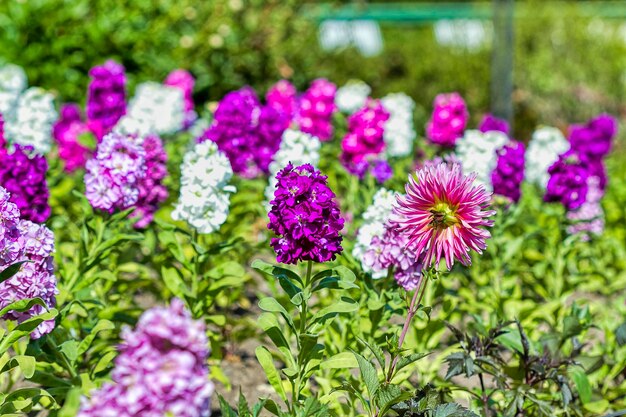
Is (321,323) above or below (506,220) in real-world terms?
below

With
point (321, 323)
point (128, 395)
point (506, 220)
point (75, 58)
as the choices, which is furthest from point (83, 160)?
point (128, 395)

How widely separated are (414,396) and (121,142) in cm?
170

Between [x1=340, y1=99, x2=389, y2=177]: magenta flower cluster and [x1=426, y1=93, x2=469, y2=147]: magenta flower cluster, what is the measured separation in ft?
2.59

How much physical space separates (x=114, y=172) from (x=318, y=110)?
9.02 feet

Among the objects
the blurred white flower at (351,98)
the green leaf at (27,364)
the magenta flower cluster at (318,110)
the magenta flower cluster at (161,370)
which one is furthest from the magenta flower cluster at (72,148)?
the magenta flower cluster at (161,370)

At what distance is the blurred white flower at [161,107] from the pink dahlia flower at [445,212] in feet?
11.4

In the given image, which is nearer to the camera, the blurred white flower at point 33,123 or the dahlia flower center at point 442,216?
the dahlia flower center at point 442,216

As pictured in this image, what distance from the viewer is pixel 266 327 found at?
3.29 metres

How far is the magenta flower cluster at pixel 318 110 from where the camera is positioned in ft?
21.0

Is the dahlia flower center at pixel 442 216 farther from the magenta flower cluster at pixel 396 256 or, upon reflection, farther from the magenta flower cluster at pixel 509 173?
the magenta flower cluster at pixel 509 173

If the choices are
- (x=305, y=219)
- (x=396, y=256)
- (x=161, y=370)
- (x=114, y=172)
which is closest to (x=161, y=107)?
(x=114, y=172)

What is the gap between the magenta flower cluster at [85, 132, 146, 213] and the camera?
3895 mm

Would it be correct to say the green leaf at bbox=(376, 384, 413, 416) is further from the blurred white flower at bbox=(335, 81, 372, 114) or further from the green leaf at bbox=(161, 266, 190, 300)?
the blurred white flower at bbox=(335, 81, 372, 114)

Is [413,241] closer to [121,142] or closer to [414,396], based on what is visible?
[414,396]
